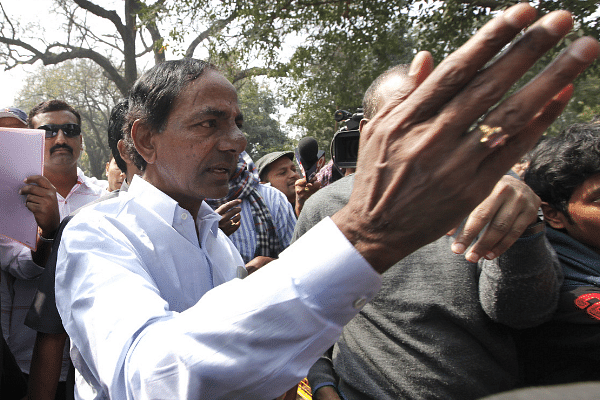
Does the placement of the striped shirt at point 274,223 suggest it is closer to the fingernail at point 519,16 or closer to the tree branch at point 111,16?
the fingernail at point 519,16

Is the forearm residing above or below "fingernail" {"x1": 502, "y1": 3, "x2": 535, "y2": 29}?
below

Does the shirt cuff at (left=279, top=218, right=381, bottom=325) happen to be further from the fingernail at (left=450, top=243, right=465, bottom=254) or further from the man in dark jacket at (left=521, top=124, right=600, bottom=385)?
the man in dark jacket at (left=521, top=124, right=600, bottom=385)

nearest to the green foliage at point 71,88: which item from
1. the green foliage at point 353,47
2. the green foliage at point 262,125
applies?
the green foliage at point 262,125

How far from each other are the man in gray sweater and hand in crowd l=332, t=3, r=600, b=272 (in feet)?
2.46

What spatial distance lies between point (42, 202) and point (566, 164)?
98.6 inches

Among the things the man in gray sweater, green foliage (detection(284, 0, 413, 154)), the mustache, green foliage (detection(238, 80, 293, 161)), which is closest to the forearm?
the man in gray sweater

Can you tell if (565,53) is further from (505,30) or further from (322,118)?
(322,118)

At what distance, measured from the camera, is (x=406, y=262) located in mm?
1655

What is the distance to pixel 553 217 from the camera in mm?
1856

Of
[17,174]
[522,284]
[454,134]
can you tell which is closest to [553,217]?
[522,284]

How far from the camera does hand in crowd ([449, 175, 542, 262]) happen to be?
948 mm

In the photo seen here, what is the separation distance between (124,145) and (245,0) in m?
7.14

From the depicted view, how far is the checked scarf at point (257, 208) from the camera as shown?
306cm

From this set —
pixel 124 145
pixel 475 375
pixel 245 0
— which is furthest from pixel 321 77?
pixel 475 375
